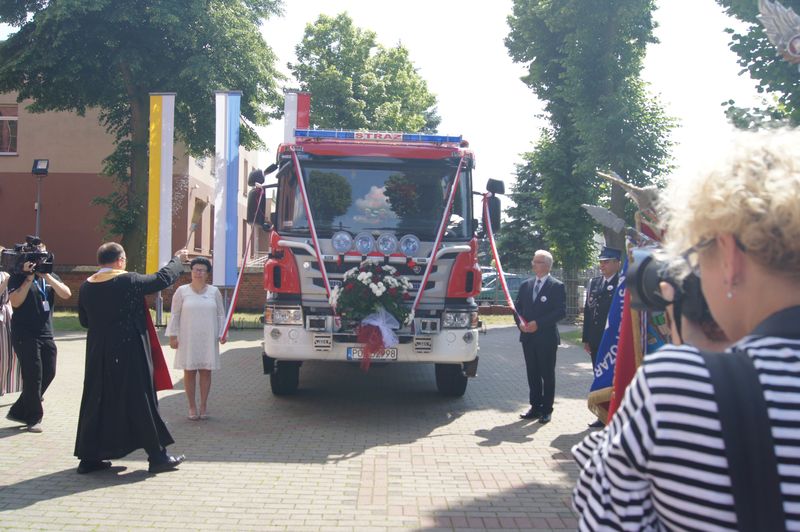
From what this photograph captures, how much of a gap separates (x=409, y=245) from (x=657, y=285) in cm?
700

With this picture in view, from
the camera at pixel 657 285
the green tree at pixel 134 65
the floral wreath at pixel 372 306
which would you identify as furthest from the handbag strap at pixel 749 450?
the green tree at pixel 134 65

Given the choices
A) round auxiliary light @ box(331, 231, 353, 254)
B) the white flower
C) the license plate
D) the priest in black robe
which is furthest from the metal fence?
the priest in black robe

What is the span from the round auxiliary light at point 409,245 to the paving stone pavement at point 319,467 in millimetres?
2012

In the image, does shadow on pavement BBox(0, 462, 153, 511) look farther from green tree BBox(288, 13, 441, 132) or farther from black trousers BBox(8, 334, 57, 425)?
green tree BBox(288, 13, 441, 132)

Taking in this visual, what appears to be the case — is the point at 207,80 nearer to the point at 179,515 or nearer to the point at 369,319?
the point at 369,319

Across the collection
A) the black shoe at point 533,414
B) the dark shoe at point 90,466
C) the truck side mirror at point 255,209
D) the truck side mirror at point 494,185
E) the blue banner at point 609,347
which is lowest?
the black shoe at point 533,414

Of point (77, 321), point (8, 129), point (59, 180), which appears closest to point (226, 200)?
point (77, 321)

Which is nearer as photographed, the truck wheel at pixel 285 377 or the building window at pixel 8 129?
the truck wheel at pixel 285 377

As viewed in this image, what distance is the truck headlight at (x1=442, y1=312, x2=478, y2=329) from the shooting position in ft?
28.4

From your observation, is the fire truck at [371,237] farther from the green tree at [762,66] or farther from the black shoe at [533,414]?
the green tree at [762,66]

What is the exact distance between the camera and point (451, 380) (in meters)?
10.0

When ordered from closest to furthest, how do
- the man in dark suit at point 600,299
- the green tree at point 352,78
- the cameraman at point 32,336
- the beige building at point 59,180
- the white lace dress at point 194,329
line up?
the cameraman at point 32,336, the white lace dress at point 194,329, the man in dark suit at point 600,299, the beige building at point 59,180, the green tree at point 352,78

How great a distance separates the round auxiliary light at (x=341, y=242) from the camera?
28.7ft

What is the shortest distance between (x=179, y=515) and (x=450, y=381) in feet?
17.7
